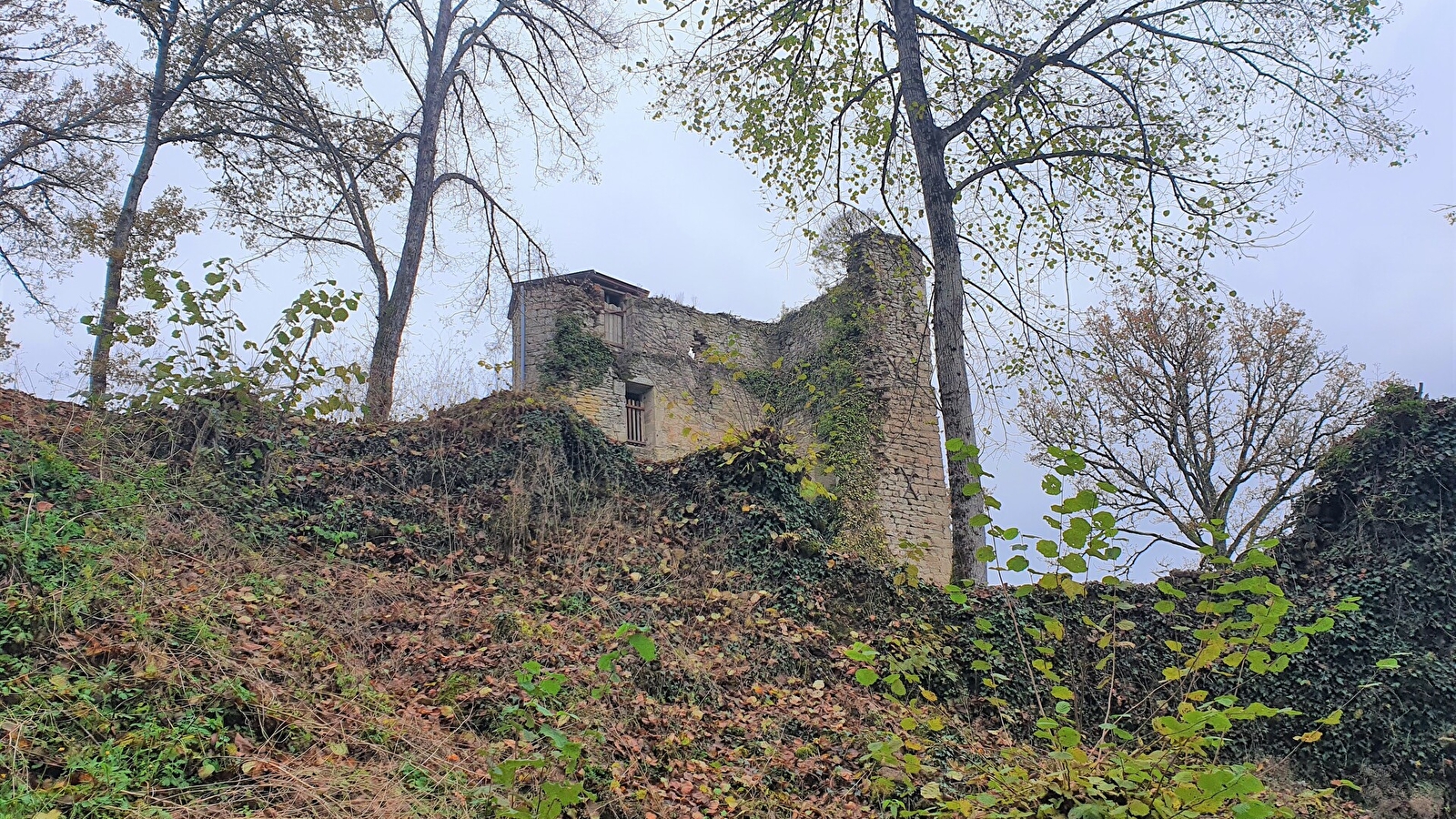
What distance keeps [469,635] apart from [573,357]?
9736 millimetres

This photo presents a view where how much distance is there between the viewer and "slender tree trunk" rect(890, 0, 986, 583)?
7531 mm

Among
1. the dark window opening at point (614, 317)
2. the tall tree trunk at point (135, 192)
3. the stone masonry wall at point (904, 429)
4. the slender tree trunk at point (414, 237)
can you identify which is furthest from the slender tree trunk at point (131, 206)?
the stone masonry wall at point (904, 429)

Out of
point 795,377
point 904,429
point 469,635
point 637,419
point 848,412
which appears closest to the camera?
point 469,635

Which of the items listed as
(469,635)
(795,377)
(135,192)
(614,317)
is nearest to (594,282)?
(614,317)

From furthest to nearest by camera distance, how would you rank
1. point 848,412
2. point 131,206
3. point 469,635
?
point 848,412
point 131,206
point 469,635

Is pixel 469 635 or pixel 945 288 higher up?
pixel 945 288

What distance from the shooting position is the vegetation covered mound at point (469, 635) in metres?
3.73

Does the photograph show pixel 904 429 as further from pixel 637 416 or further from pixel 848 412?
pixel 637 416

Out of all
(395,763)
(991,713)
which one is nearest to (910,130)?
(991,713)

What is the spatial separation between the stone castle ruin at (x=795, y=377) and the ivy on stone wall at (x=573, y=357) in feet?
0.07

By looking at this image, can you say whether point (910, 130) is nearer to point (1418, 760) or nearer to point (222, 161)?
point (1418, 760)

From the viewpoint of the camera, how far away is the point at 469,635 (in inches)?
215

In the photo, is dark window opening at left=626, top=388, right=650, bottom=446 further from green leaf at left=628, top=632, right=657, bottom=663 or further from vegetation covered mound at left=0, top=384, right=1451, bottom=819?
green leaf at left=628, top=632, right=657, bottom=663

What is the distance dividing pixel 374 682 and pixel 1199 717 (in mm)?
4273
